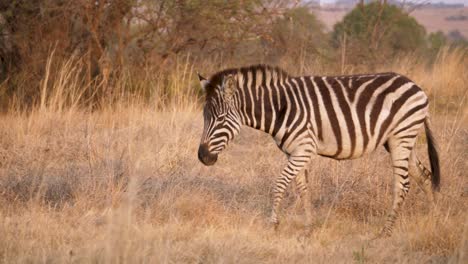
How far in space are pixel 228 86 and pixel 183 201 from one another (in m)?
1.20

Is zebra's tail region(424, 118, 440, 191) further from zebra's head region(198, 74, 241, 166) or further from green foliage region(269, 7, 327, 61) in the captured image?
green foliage region(269, 7, 327, 61)

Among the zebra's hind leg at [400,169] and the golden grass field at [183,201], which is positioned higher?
the zebra's hind leg at [400,169]

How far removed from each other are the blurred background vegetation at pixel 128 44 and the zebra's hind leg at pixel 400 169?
5.49 meters

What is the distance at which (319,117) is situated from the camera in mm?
6113

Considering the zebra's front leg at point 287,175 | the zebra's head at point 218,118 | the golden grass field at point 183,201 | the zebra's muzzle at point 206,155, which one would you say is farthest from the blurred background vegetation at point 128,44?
the zebra's front leg at point 287,175

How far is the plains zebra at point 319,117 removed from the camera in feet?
20.0

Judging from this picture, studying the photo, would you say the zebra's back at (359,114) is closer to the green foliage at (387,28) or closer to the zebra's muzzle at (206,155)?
A: the zebra's muzzle at (206,155)

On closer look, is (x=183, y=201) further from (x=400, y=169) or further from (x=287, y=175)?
(x=400, y=169)

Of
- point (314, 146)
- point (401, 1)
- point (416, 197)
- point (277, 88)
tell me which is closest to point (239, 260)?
point (314, 146)

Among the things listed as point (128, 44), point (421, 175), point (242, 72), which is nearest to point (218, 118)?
point (242, 72)

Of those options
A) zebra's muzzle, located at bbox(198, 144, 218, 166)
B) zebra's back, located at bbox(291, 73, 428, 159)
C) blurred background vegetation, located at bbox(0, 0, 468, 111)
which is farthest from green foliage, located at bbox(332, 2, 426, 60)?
zebra's muzzle, located at bbox(198, 144, 218, 166)

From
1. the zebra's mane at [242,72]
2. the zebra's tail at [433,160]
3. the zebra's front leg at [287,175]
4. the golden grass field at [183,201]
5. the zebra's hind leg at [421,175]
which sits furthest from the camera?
the zebra's hind leg at [421,175]

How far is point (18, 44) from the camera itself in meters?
12.2

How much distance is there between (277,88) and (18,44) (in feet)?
24.6
